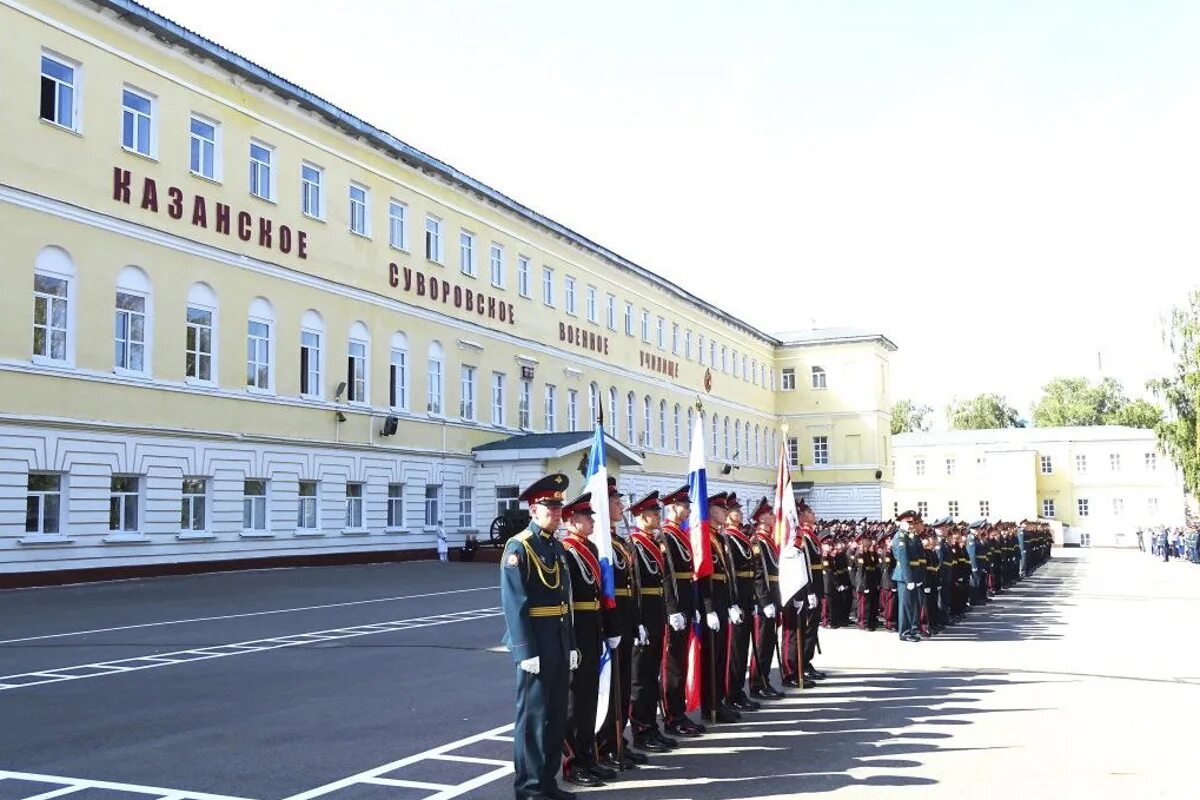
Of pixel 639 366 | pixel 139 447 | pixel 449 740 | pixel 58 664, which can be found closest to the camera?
pixel 449 740

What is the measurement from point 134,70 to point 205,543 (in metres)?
11.3

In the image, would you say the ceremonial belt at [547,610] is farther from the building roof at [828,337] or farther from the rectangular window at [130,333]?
the building roof at [828,337]

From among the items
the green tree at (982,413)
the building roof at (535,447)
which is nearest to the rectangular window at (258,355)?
the building roof at (535,447)

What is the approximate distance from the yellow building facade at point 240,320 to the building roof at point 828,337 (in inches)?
1302

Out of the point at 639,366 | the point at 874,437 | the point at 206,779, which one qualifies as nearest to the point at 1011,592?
the point at 206,779

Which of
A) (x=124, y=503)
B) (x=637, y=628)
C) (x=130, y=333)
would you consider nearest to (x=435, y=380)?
(x=130, y=333)

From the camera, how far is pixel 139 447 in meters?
25.8

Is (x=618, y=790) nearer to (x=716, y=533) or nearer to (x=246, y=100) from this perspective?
(x=716, y=533)

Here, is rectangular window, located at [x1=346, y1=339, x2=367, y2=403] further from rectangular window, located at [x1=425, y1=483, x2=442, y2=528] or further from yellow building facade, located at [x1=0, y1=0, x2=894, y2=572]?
rectangular window, located at [x1=425, y1=483, x2=442, y2=528]

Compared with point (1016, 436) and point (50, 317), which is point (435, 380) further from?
point (1016, 436)

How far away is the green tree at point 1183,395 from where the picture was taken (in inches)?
1752

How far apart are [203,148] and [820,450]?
5649 cm

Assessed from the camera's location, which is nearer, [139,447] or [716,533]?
[716,533]

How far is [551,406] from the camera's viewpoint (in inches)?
1821
